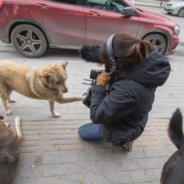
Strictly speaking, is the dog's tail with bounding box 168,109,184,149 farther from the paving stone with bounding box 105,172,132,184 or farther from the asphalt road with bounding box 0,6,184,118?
the asphalt road with bounding box 0,6,184,118

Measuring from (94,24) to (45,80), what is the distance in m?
3.44

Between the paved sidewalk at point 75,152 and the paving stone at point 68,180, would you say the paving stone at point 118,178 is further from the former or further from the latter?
the paving stone at point 68,180

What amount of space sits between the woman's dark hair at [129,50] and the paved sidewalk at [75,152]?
1695mm

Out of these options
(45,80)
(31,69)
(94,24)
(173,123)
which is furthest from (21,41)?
(173,123)

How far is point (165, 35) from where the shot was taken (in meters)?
5.45

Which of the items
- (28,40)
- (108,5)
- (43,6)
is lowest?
(28,40)

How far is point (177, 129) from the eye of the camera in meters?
1.87

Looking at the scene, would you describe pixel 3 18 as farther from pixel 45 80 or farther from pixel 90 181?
pixel 90 181

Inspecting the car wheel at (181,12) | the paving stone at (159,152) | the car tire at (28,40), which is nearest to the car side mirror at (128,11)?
the car tire at (28,40)

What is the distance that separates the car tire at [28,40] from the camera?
4805 mm

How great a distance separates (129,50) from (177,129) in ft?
4.18

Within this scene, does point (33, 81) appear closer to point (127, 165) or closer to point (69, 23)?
point (127, 165)

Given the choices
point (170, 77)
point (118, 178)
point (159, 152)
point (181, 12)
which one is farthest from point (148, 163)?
point (181, 12)

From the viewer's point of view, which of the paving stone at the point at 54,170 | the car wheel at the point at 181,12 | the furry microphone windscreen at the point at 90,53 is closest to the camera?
the furry microphone windscreen at the point at 90,53
